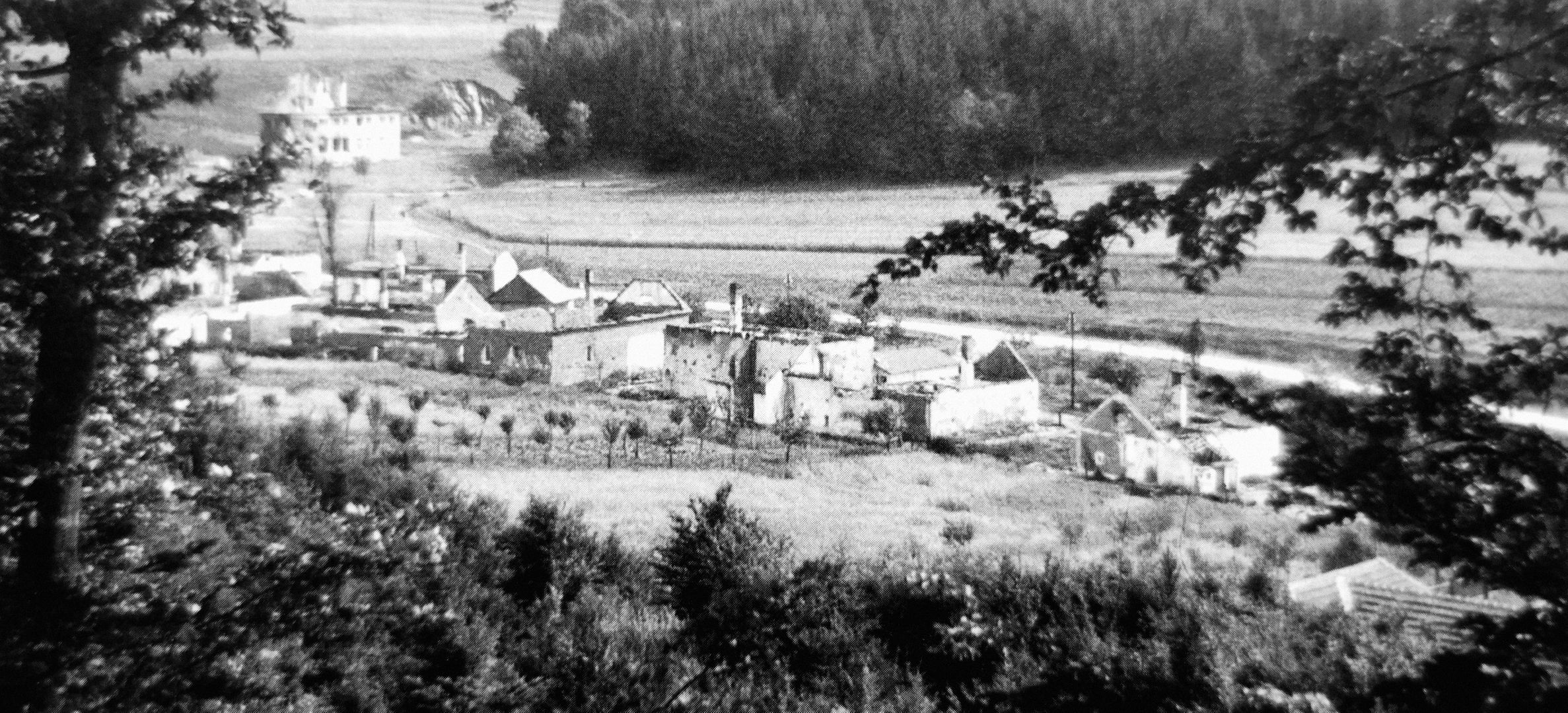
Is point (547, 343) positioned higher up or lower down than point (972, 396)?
higher up

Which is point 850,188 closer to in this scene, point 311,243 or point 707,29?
point 707,29

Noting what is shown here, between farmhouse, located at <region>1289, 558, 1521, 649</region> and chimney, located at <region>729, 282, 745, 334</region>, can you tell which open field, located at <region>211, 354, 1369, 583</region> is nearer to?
farmhouse, located at <region>1289, 558, 1521, 649</region>

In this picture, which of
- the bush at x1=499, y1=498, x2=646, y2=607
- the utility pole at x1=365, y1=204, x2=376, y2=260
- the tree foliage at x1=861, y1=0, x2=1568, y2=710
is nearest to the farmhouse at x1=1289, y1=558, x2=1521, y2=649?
the tree foliage at x1=861, y1=0, x2=1568, y2=710

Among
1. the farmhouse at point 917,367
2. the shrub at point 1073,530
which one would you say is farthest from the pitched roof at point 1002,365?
the shrub at point 1073,530

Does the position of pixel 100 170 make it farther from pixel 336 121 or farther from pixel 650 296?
pixel 650 296

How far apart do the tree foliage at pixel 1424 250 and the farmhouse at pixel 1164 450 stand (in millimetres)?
2601

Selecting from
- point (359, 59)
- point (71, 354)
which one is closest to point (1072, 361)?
point (359, 59)

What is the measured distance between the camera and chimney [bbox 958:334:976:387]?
5.42 meters

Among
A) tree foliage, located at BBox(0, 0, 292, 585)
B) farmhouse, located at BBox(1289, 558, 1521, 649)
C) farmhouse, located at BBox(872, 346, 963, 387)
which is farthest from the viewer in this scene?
farmhouse, located at BBox(872, 346, 963, 387)

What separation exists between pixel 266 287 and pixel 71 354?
3.84 m

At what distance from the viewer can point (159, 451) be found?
2836 millimetres

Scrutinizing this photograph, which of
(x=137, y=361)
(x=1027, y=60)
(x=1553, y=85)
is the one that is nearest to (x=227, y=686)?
(x=137, y=361)

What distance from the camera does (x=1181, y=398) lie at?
4281mm

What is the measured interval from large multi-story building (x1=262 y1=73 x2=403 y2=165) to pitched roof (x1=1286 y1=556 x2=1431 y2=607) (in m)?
3.58
